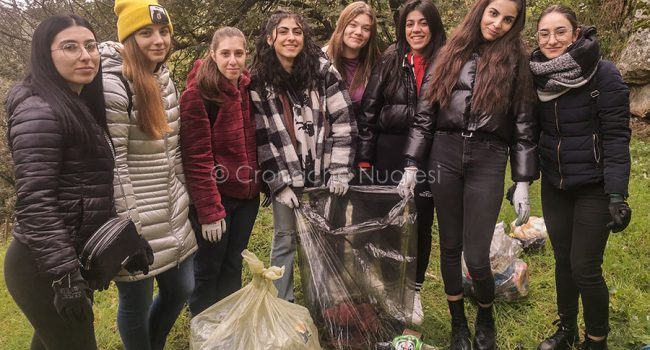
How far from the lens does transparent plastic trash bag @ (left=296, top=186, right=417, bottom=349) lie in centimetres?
233

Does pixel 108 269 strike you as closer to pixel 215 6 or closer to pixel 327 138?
pixel 327 138

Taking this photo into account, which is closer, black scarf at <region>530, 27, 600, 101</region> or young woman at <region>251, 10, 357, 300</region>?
black scarf at <region>530, 27, 600, 101</region>

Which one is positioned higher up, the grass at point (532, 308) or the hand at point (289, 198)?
the hand at point (289, 198)

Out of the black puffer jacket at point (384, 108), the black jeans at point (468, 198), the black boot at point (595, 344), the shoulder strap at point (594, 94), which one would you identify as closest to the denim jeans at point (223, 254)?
the black puffer jacket at point (384, 108)

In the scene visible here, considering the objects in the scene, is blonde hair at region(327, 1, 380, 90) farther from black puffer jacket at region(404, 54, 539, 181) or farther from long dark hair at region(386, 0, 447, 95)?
black puffer jacket at region(404, 54, 539, 181)

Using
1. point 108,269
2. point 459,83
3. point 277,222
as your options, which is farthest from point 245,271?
point 459,83

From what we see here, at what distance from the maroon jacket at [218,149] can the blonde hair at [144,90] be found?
0.75 feet

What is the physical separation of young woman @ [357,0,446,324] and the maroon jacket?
2.21 ft

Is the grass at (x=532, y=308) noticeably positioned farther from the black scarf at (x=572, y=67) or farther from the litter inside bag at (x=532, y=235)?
the black scarf at (x=572, y=67)

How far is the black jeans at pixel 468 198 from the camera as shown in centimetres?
219

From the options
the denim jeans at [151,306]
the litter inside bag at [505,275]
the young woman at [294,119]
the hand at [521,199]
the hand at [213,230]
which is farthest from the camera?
the litter inside bag at [505,275]

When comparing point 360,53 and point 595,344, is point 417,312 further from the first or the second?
point 360,53

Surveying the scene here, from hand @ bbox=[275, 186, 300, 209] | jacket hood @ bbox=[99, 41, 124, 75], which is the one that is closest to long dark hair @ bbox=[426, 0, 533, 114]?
hand @ bbox=[275, 186, 300, 209]

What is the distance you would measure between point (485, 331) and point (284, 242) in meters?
1.14
